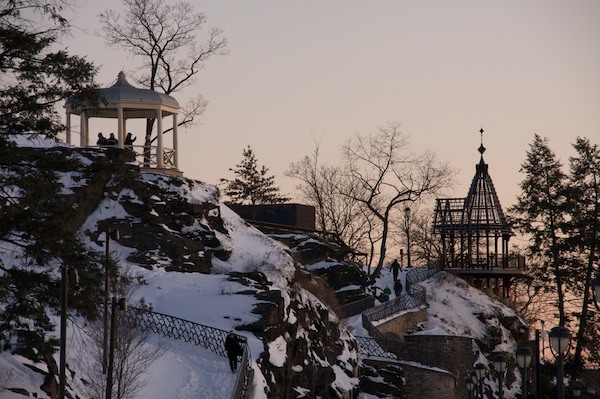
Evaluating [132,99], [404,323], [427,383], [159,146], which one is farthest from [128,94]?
[427,383]

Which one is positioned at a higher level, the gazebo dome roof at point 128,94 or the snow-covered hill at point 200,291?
the gazebo dome roof at point 128,94

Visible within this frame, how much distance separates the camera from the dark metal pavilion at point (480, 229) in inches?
2594

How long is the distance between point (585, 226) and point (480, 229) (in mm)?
10811

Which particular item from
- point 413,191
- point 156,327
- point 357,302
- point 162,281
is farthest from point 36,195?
point 413,191

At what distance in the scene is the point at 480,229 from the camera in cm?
6650

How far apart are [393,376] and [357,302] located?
9.59m

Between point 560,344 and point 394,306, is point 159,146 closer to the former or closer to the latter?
point 394,306

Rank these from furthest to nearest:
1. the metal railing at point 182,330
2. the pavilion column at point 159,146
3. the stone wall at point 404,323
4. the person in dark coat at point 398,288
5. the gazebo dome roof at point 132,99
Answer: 1. the person in dark coat at point 398,288
2. the stone wall at point 404,323
3. the pavilion column at point 159,146
4. the gazebo dome roof at point 132,99
5. the metal railing at point 182,330

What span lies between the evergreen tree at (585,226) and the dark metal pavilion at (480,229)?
7699 mm

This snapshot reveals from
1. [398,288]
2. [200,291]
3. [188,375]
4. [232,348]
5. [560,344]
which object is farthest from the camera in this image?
[398,288]

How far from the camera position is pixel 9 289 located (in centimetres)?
2225

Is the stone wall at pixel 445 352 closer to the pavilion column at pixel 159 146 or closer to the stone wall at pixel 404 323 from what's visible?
the stone wall at pixel 404 323

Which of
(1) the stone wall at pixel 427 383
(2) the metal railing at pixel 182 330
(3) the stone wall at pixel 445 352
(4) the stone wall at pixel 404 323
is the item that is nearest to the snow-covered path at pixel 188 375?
(2) the metal railing at pixel 182 330

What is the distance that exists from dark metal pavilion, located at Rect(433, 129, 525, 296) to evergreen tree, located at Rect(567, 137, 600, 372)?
7.70m
